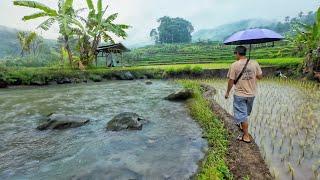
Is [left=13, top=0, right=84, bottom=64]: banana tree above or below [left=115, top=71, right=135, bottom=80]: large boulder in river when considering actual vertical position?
above

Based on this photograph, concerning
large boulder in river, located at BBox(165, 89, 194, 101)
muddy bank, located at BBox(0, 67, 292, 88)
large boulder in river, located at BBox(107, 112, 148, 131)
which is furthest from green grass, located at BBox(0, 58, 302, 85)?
large boulder in river, located at BBox(107, 112, 148, 131)

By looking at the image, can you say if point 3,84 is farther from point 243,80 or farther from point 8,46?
point 8,46

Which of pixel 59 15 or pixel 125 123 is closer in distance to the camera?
pixel 125 123

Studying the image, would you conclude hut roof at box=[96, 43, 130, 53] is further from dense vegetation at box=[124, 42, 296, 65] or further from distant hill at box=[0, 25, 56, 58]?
distant hill at box=[0, 25, 56, 58]

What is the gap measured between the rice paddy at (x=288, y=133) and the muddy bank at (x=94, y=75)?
9.73 m

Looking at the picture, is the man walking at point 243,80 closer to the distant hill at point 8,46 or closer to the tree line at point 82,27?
the tree line at point 82,27

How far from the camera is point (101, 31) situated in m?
22.0

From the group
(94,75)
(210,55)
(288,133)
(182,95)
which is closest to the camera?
(288,133)

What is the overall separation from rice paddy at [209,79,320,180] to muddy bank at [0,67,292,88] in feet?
31.9

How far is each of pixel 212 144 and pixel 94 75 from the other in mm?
15461

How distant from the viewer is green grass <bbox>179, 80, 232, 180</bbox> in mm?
4129

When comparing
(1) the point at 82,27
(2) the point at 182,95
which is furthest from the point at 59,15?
(2) the point at 182,95

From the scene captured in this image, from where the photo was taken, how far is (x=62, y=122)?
7465mm

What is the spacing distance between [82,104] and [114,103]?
1.13 meters
